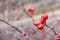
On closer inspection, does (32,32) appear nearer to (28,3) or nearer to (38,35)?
(38,35)

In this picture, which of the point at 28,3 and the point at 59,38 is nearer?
the point at 59,38

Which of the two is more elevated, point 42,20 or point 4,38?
point 42,20

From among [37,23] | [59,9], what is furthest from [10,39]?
[59,9]

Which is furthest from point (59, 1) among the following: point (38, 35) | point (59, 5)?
point (38, 35)

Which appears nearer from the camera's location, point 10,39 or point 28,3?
point 10,39

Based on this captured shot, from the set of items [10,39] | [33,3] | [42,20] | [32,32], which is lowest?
[33,3]

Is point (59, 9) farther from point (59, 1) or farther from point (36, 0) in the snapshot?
point (36, 0)

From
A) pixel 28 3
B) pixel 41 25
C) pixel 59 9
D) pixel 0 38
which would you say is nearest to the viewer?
pixel 41 25

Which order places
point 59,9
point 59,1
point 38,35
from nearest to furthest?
point 38,35, point 59,9, point 59,1

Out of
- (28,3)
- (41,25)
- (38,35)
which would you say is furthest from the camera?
(28,3)
